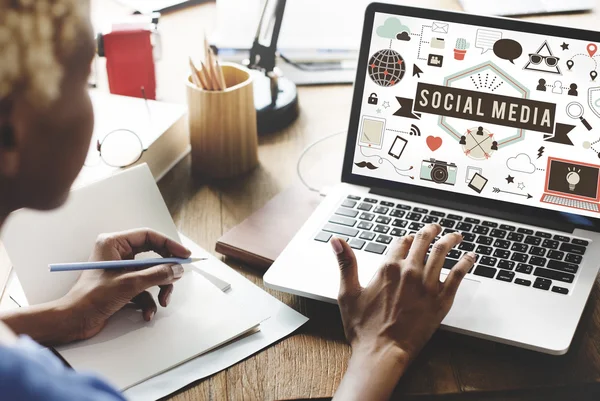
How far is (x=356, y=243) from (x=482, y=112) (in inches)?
10.3

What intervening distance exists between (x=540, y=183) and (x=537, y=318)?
23cm

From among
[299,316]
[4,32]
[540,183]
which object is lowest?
[299,316]

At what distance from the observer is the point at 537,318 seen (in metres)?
0.81

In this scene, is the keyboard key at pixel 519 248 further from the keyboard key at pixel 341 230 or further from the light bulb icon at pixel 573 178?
the keyboard key at pixel 341 230

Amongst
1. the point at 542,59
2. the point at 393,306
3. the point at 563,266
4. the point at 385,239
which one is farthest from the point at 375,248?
the point at 542,59

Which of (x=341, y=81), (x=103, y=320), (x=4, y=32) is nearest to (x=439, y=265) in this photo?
(x=103, y=320)

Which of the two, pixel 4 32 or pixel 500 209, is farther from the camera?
pixel 500 209

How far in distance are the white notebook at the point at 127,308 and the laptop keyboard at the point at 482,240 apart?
0.19 meters

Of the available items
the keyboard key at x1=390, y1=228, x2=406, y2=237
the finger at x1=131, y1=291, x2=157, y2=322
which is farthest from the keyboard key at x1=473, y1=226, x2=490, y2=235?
the finger at x1=131, y1=291, x2=157, y2=322

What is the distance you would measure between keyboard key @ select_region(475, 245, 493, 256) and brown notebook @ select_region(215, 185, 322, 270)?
26 centimetres

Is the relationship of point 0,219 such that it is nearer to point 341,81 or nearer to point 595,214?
point 595,214

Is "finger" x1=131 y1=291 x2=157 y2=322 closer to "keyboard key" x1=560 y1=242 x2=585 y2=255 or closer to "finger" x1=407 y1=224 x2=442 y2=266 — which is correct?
"finger" x1=407 y1=224 x2=442 y2=266

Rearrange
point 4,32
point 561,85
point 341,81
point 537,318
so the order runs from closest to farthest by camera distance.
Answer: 1. point 4,32
2. point 537,318
3. point 561,85
4. point 341,81

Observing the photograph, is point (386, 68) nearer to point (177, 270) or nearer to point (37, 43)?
point (177, 270)
